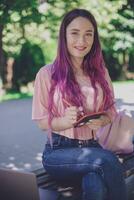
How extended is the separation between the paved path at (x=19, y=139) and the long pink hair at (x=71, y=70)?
1.15 m

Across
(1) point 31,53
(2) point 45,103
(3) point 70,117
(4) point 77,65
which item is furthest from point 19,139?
(1) point 31,53

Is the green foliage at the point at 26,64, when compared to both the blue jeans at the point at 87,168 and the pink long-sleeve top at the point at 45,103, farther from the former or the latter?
the blue jeans at the point at 87,168

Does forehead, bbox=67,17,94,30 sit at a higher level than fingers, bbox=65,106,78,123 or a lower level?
higher

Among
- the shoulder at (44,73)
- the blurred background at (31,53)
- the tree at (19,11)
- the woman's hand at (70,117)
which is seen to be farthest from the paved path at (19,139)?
the tree at (19,11)

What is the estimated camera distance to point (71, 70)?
12.6ft

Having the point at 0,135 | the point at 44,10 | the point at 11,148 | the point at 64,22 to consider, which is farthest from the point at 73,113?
the point at 44,10

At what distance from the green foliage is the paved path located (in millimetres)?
7915

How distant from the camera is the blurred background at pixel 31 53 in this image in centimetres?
926

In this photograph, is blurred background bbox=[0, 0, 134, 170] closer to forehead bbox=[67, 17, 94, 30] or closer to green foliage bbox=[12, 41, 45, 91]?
green foliage bbox=[12, 41, 45, 91]

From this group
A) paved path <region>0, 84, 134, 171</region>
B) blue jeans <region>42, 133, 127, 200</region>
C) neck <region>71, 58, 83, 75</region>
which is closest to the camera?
blue jeans <region>42, 133, 127, 200</region>

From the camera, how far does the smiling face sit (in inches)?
149

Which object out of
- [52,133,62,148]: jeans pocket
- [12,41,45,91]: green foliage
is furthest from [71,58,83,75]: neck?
→ [12,41,45,91]: green foliage

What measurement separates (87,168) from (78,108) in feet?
1.53

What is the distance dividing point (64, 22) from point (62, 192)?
1.24 metres
